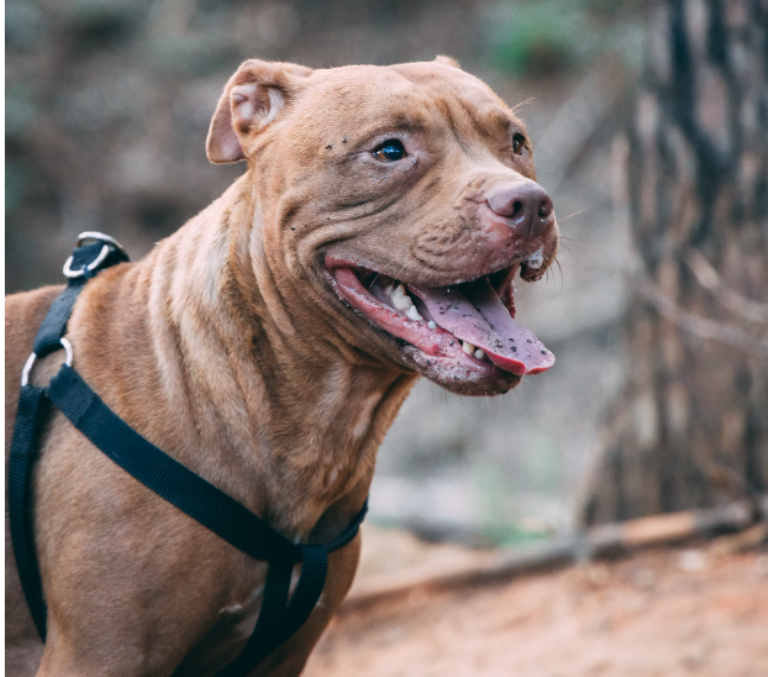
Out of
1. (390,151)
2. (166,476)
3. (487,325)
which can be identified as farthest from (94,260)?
(487,325)

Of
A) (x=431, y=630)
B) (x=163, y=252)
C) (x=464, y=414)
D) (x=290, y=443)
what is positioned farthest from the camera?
(x=464, y=414)

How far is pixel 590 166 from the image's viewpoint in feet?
36.0

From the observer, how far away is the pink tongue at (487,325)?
211 centimetres

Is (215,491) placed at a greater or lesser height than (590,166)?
greater

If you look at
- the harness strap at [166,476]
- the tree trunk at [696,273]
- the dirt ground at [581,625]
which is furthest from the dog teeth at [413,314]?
the tree trunk at [696,273]

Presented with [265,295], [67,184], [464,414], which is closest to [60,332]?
[265,295]

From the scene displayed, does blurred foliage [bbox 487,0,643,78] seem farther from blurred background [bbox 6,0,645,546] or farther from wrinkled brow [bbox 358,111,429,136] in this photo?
wrinkled brow [bbox 358,111,429,136]

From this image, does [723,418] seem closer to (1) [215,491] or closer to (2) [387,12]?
(1) [215,491]

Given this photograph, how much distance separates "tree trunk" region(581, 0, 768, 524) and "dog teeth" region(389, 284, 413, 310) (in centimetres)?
269

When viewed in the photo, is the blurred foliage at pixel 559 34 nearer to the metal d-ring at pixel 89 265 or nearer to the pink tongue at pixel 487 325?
the metal d-ring at pixel 89 265

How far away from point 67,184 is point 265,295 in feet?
31.9

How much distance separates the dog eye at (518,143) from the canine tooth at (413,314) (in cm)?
68

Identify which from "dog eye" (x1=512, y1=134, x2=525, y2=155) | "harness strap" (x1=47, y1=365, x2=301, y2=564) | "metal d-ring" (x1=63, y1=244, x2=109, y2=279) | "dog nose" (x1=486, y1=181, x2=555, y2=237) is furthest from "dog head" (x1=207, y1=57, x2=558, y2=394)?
"metal d-ring" (x1=63, y1=244, x2=109, y2=279)

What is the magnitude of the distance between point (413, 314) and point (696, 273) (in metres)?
2.85
